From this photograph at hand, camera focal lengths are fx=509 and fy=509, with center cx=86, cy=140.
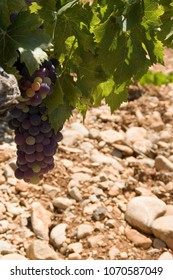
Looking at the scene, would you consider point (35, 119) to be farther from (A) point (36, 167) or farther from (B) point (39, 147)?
(A) point (36, 167)

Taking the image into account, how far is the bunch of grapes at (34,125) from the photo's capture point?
164 cm

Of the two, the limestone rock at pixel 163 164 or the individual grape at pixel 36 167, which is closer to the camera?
the individual grape at pixel 36 167

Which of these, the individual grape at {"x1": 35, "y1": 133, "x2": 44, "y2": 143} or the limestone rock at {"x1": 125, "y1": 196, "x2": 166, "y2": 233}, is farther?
the limestone rock at {"x1": 125, "y1": 196, "x2": 166, "y2": 233}

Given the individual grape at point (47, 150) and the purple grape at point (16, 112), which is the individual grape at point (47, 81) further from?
the individual grape at point (47, 150)

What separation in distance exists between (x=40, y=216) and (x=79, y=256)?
42cm

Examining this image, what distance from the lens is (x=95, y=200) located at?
12.0 feet

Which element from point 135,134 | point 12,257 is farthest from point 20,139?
point 135,134

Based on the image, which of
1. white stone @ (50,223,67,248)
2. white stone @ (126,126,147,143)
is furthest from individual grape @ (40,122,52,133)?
white stone @ (126,126,147,143)

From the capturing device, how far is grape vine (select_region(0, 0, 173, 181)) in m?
1.69

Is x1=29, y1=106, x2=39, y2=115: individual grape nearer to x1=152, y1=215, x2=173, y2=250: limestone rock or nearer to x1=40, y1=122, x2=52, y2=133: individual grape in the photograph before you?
x1=40, y1=122, x2=52, y2=133: individual grape

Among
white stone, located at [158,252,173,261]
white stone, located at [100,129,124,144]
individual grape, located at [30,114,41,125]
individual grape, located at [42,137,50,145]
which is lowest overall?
white stone, located at [158,252,173,261]

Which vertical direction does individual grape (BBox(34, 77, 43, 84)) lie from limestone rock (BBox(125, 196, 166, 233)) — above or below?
above

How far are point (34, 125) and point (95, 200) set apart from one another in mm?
1875

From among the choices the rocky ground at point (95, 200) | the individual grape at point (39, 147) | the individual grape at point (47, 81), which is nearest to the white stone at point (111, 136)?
the rocky ground at point (95, 200)
